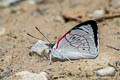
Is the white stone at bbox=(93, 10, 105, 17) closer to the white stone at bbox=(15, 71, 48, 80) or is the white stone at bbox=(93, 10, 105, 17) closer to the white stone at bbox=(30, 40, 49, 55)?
the white stone at bbox=(30, 40, 49, 55)

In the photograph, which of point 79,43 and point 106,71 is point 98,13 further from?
point 106,71

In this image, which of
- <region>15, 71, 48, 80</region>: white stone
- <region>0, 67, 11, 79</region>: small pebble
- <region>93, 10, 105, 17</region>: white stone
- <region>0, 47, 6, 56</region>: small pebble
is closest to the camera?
<region>15, 71, 48, 80</region>: white stone

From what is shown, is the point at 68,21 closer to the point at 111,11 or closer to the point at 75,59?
the point at 111,11

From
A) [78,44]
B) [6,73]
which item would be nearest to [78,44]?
[78,44]

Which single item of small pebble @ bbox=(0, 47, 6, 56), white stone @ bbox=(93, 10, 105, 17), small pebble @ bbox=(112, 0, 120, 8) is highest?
small pebble @ bbox=(112, 0, 120, 8)

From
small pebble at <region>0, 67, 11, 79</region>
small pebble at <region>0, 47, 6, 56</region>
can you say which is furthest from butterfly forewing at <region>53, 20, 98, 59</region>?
small pebble at <region>0, 47, 6, 56</region>

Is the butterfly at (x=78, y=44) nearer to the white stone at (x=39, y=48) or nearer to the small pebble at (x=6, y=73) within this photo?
Answer: the white stone at (x=39, y=48)

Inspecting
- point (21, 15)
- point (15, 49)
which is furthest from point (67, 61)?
point (21, 15)
